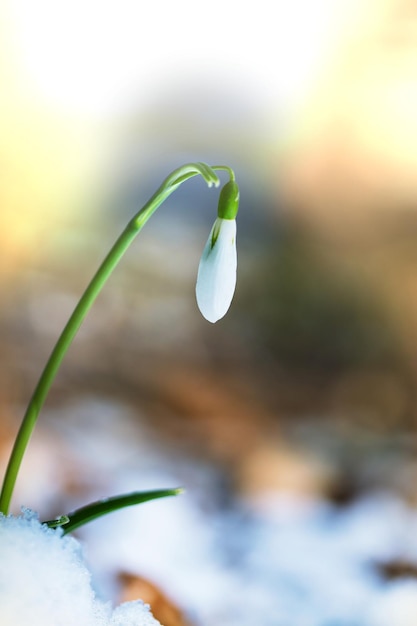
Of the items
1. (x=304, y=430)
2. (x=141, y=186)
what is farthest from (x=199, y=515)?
(x=141, y=186)

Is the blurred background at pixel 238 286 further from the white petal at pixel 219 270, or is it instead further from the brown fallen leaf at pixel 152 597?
A: the white petal at pixel 219 270

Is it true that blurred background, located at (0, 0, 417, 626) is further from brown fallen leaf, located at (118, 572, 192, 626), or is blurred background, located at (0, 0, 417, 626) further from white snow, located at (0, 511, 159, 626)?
white snow, located at (0, 511, 159, 626)

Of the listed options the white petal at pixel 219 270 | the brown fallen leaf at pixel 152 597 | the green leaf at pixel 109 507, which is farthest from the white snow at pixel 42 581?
the brown fallen leaf at pixel 152 597

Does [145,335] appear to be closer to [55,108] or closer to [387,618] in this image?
[55,108]

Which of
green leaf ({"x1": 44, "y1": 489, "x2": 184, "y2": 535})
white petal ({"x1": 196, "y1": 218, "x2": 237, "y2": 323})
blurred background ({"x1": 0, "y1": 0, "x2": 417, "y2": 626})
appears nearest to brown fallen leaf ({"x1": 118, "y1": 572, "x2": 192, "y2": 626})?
blurred background ({"x1": 0, "y1": 0, "x2": 417, "y2": 626})

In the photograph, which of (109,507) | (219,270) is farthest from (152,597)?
(219,270)

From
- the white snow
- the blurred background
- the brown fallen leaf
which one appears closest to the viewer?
the white snow

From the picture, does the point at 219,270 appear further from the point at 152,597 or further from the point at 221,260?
the point at 152,597
